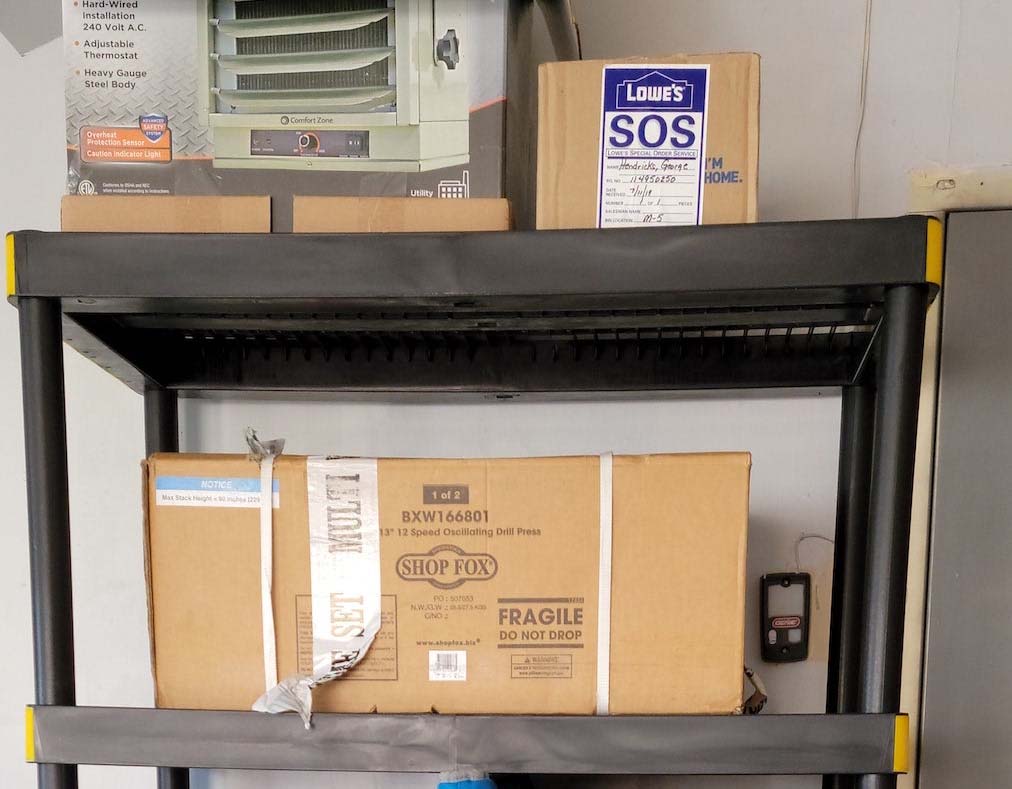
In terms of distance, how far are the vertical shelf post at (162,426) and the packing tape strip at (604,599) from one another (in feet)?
2.33

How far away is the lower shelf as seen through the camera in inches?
30.1

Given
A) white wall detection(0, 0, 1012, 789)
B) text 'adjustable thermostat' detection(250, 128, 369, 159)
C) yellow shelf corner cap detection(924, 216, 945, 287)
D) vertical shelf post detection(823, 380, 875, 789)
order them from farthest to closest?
white wall detection(0, 0, 1012, 789)
vertical shelf post detection(823, 380, 875, 789)
text 'adjustable thermostat' detection(250, 128, 369, 159)
yellow shelf corner cap detection(924, 216, 945, 287)

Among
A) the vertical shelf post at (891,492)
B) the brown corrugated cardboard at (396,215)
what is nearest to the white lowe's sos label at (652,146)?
the brown corrugated cardboard at (396,215)

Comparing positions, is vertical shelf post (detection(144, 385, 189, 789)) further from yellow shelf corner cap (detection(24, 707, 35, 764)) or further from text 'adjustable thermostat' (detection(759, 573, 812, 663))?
text 'adjustable thermostat' (detection(759, 573, 812, 663))

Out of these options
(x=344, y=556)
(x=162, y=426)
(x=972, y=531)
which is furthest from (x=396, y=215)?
(x=972, y=531)

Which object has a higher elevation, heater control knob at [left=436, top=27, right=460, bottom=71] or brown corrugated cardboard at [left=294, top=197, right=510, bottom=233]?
heater control knob at [left=436, top=27, right=460, bottom=71]

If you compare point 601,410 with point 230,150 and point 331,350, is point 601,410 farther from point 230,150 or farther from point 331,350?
point 230,150

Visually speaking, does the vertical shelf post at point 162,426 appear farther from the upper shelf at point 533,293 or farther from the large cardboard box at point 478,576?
the large cardboard box at point 478,576

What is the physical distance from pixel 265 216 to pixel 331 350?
334 mm

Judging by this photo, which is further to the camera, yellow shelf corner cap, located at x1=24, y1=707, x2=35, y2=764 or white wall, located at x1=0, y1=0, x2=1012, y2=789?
white wall, located at x1=0, y1=0, x2=1012, y2=789

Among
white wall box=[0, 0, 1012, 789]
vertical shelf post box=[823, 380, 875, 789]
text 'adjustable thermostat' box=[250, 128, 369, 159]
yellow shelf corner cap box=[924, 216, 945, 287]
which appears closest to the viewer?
yellow shelf corner cap box=[924, 216, 945, 287]

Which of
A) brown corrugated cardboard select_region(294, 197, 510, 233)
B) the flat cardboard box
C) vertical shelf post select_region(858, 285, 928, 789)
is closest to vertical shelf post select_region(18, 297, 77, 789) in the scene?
brown corrugated cardboard select_region(294, 197, 510, 233)

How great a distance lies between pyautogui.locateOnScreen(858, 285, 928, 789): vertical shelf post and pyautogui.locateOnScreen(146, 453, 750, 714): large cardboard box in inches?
4.6

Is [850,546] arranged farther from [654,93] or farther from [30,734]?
[30,734]
